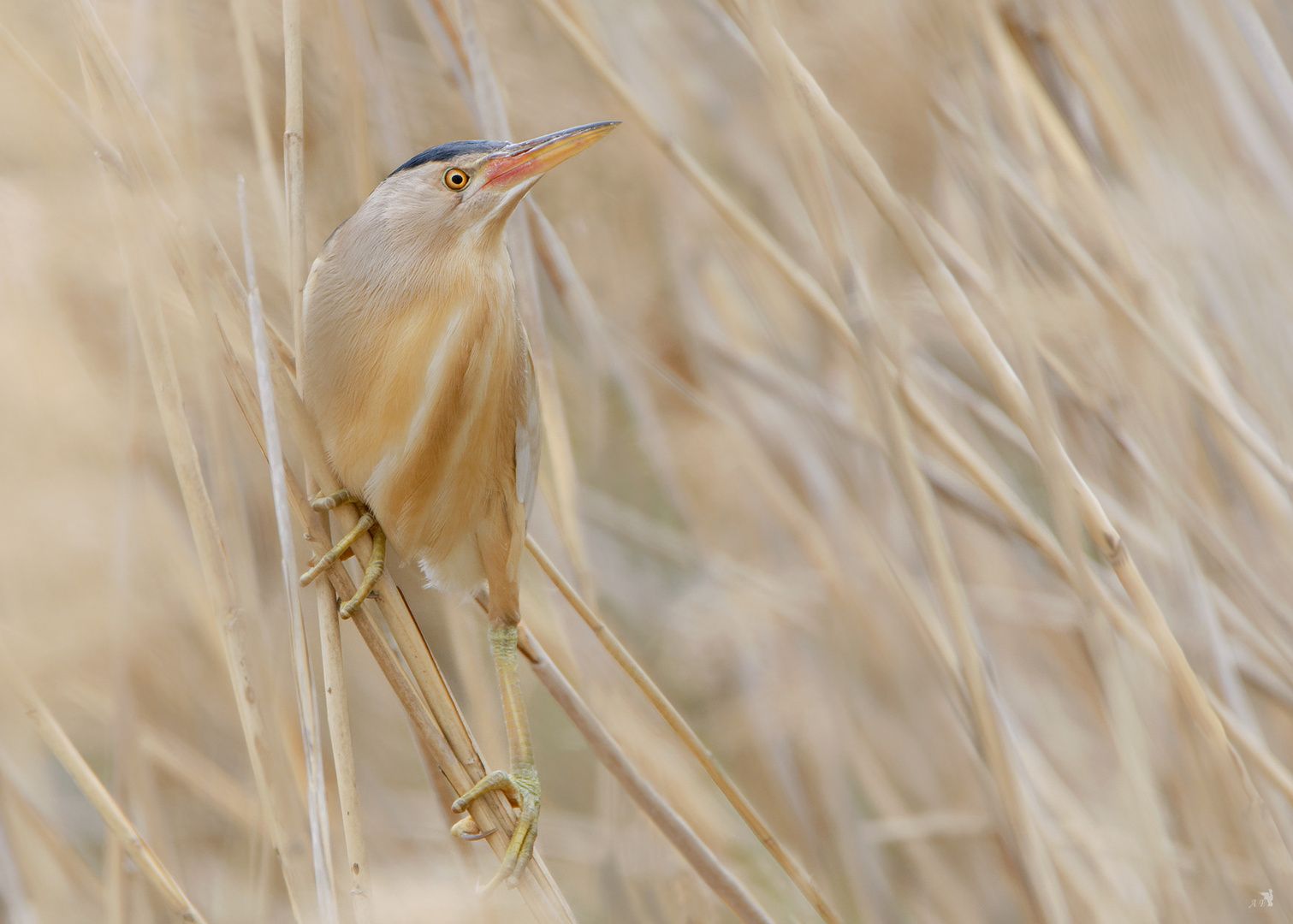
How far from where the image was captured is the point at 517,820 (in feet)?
3.72

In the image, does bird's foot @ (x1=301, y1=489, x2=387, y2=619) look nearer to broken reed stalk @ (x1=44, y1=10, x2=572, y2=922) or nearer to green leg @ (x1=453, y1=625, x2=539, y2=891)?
broken reed stalk @ (x1=44, y1=10, x2=572, y2=922)

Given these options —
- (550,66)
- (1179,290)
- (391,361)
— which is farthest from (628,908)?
(550,66)

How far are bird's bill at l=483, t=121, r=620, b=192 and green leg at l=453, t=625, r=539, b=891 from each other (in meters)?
0.55

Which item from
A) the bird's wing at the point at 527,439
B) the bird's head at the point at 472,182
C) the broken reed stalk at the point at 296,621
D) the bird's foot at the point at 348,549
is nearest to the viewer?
the broken reed stalk at the point at 296,621

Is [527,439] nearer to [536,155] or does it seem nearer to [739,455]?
[536,155]

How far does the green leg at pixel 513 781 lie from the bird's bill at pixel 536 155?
55cm

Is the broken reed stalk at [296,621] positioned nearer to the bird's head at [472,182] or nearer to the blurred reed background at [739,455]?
the blurred reed background at [739,455]

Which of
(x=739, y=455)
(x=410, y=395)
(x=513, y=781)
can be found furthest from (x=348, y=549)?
(x=739, y=455)

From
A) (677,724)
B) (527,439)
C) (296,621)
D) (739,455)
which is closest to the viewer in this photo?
(296,621)

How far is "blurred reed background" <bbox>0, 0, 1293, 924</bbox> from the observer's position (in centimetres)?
101

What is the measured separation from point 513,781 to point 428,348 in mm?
505

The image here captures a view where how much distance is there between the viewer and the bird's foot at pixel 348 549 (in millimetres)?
996

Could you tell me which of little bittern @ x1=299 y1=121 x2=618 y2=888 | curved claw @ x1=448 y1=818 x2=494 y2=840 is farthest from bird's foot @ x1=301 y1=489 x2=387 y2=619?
curved claw @ x1=448 y1=818 x2=494 y2=840

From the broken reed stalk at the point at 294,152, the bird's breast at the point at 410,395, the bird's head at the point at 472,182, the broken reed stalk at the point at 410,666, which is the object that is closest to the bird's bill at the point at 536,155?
the bird's head at the point at 472,182
